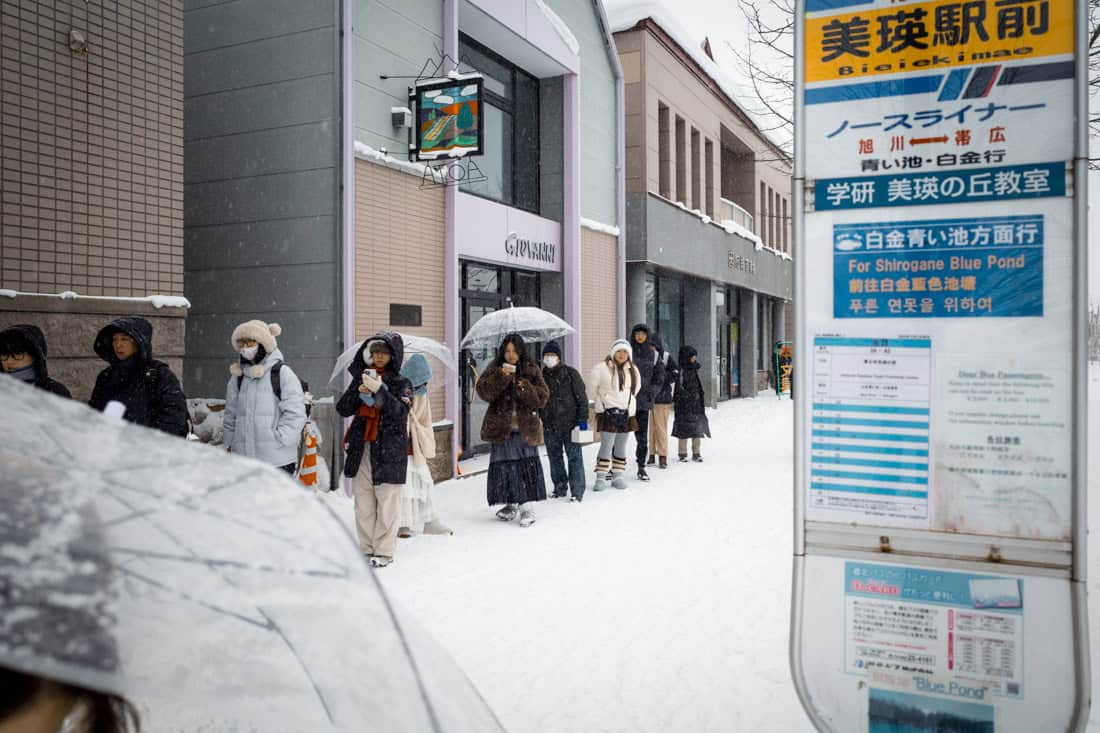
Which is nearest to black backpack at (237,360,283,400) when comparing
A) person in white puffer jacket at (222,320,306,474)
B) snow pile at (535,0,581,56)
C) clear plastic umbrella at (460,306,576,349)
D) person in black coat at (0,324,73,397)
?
person in white puffer jacket at (222,320,306,474)

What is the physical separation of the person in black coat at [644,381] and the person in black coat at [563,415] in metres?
1.64

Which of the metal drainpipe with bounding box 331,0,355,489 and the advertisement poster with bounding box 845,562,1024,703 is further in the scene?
the metal drainpipe with bounding box 331,0,355,489

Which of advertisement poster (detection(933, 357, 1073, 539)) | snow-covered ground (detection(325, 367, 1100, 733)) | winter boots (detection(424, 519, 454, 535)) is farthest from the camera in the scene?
winter boots (detection(424, 519, 454, 535))

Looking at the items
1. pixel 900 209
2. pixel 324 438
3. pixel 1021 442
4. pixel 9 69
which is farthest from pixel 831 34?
pixel 324 438

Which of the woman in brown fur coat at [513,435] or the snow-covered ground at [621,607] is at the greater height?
the woman in brown fur coat at [513,435]

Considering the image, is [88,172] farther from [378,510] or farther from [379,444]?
[378,510]

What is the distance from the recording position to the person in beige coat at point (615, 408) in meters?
9.80

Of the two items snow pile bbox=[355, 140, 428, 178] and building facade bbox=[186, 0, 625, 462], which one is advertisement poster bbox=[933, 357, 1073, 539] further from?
snow pile bbox=[355, 140, 428, 178]

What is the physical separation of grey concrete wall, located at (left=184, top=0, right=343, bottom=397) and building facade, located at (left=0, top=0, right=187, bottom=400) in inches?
65.6

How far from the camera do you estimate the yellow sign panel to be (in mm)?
2492

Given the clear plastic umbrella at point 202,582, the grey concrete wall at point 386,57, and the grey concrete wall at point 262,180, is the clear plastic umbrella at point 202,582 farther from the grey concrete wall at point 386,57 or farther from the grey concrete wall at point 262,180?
the grey concrete wall at point 386,57

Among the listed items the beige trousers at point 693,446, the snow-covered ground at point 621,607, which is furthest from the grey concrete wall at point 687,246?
the snow-covered ground at point 621,607

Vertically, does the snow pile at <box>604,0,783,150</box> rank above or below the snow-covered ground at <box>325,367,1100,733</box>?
above

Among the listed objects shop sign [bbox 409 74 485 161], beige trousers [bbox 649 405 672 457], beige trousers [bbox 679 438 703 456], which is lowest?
beige trousers [bbox 679 438 703 456]
